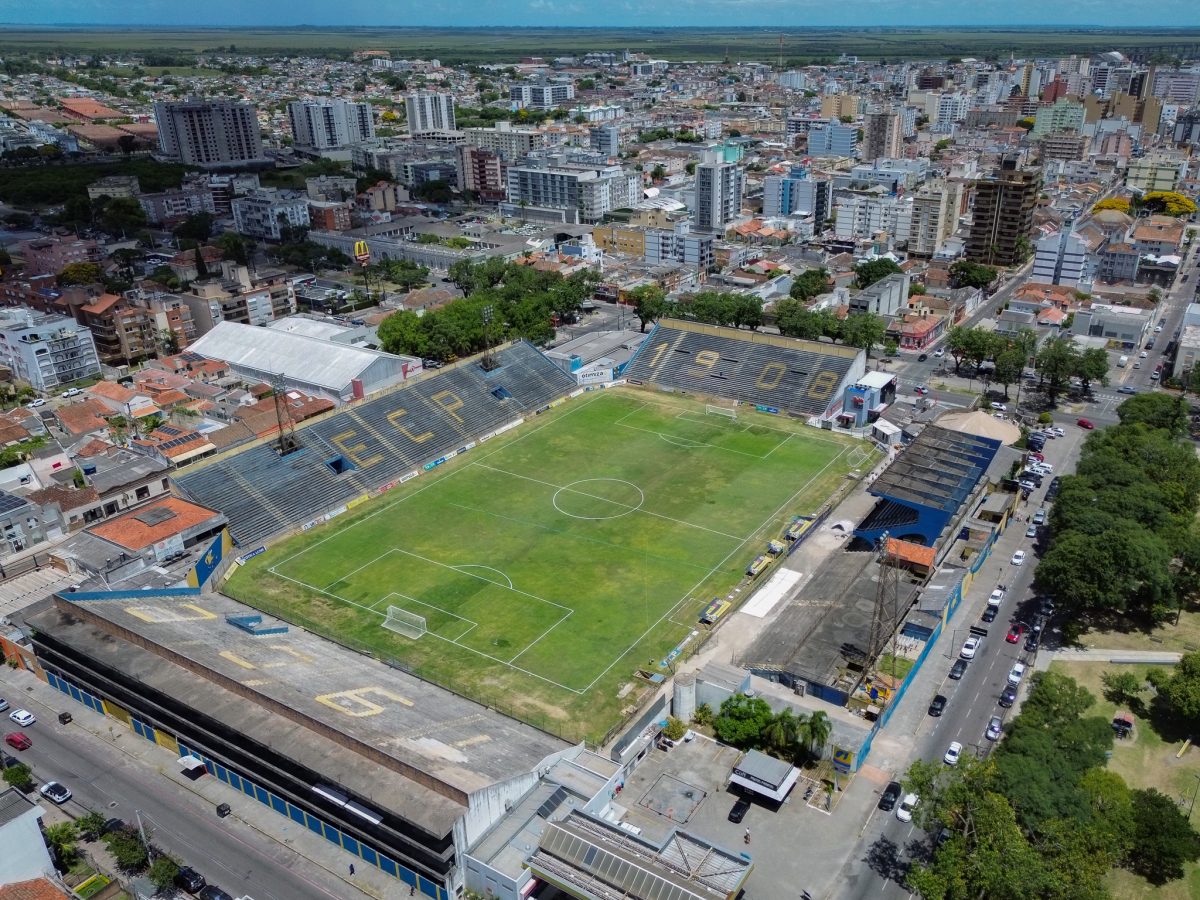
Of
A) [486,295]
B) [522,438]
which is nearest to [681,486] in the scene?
[522,438]

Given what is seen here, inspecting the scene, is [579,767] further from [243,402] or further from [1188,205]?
→ [1188,205]

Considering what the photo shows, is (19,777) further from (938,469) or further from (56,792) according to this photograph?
(938,469)

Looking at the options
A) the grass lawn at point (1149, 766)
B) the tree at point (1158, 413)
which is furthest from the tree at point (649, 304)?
the grass lawn at point (1149, 766)

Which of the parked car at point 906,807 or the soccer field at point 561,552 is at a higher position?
the parked car at point 906,807

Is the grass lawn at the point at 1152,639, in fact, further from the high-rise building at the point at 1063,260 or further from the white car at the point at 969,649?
the high-rise building at the point at 1063,260

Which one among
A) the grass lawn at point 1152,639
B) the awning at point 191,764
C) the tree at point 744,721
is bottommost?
the grass lawn at point 1152,639

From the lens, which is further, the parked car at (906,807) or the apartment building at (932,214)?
the apartment building at (932,214)

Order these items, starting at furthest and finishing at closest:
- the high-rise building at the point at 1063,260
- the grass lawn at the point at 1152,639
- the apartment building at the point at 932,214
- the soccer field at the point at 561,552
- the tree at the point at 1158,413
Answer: the apartment building at the point at 932,214 → the high-rise building at the point at 1063,260 → the tree at the point at 1158,413 → the soccer field at the point at 561,552 → the grass lawn at the point at 1152,639
